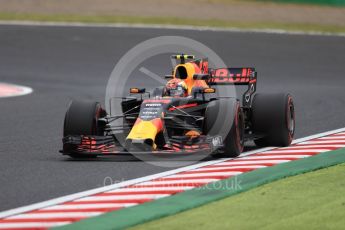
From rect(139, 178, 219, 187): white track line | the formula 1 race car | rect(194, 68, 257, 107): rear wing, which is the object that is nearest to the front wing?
the formula 1 race car

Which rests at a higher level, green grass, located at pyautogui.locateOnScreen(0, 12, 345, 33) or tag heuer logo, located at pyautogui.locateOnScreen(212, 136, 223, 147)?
green grass, located at pyautogui.locateOnScreen(0, 12, 345, 33)

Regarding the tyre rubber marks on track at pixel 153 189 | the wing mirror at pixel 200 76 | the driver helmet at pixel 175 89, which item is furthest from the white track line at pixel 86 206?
the wing mirror at pixel 200 76

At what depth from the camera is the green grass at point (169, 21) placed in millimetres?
34781

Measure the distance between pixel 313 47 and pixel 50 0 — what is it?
13102 millimetres

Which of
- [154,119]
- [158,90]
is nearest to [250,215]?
[154,119]

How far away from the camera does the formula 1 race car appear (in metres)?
13.4

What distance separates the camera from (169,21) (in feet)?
116

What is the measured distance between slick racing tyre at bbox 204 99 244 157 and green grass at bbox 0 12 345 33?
20943 millimetres

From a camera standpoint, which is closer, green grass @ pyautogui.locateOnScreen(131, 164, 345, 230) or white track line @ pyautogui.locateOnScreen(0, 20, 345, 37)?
green grass @ pyautogui.locateOnScreen(131, 164, 345, 230)

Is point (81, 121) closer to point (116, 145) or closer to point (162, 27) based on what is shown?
point (116, 145)

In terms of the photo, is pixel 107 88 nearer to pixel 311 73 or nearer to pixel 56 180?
pixel 311 73

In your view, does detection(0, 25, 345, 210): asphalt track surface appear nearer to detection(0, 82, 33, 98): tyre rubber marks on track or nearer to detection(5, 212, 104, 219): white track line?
detection(0, 82, 33, 98): tyre rubber marks on track

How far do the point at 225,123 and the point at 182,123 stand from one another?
62cm

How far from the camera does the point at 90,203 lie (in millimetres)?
10414
